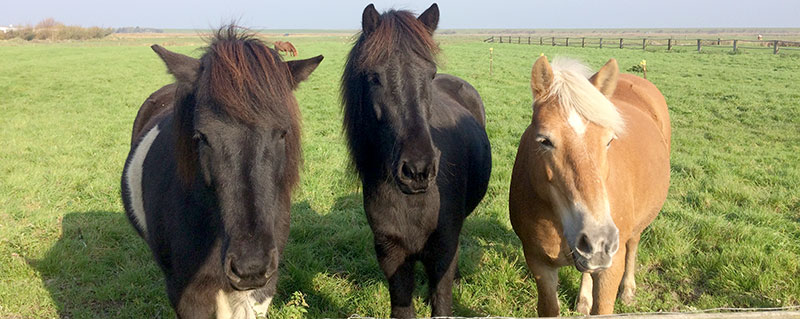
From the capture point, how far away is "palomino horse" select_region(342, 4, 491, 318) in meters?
2.67

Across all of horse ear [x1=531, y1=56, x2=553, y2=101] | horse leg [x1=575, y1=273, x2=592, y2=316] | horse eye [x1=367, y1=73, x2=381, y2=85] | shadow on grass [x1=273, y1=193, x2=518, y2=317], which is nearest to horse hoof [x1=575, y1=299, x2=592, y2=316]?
horse leg [x1=575, y1=273, x2=592, y2=316]

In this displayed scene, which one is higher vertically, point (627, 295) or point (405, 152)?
point (405, 152)

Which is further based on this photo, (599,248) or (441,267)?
(441,267)

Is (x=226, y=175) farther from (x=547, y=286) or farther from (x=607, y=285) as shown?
(x=607, y=285)

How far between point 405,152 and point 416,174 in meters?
0.13

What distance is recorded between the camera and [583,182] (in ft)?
7.19

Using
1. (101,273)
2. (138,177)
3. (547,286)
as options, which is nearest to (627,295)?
(547,286)

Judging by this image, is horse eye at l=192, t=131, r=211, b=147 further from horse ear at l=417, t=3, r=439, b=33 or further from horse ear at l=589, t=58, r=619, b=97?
horse ear at l=589, t=58, r=619, b=97

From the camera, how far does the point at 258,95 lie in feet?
6.39

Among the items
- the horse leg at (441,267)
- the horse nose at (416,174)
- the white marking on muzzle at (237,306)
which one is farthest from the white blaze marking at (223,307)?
the horse leg at (441,267)

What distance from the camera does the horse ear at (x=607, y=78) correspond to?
2.63 metres

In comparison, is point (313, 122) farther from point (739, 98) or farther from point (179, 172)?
point (739, 98)

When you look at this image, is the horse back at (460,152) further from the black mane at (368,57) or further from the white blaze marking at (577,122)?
the white blaze marking at (577,122)

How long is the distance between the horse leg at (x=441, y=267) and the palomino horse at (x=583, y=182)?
0.47 m
